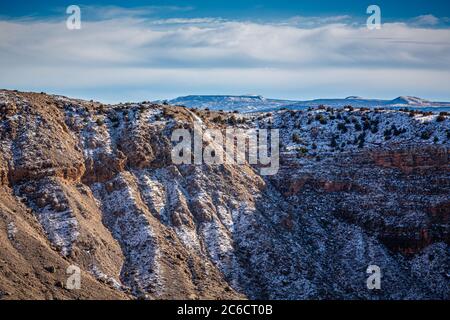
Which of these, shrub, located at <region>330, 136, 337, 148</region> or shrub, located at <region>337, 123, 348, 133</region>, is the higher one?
shrub, located at <region>337, 123, 348, 133</region>

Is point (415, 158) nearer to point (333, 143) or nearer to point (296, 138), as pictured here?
point (333, 143)

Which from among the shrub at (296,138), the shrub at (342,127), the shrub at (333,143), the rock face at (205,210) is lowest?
the rock face at (205,210)

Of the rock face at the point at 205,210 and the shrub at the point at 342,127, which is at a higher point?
the shrub at the point at 342,127

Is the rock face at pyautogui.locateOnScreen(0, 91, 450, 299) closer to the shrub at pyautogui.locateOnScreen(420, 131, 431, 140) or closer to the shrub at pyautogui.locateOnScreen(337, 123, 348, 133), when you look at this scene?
the shrub at pyautogui.locateOnScreen(420, 131, 431, 140)

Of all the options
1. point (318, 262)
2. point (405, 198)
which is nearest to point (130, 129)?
point (318, 262)

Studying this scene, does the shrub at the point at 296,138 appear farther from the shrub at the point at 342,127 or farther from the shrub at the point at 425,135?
the shrub at the point at 425,135

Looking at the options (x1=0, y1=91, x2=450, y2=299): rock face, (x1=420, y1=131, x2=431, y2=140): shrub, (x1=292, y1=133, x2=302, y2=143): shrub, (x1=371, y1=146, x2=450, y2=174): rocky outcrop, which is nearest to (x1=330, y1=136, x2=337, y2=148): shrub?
(x1=0, y1=91, x2=450, y2=299): rock face

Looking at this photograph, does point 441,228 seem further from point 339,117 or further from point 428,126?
point 339,117

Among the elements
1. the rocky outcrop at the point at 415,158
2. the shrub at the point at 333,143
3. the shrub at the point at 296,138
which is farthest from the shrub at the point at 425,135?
the shrub at the point at 296,138
